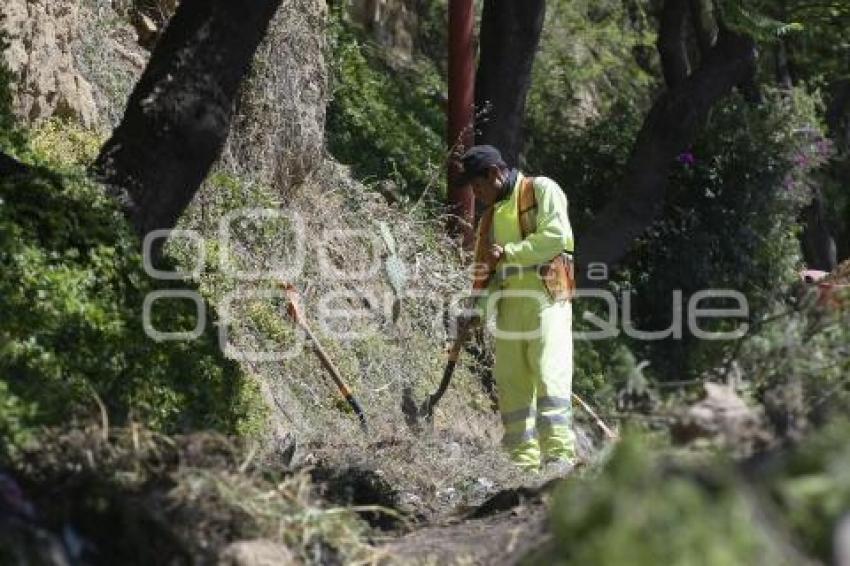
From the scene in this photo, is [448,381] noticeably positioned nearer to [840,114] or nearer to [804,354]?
[804,354]

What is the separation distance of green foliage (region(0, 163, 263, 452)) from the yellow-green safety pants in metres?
1.78

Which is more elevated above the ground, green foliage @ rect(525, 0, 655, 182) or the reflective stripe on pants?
green foliage @ rect(525, 0, 655, 182)

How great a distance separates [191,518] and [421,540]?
1.27m

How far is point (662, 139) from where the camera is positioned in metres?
16.0

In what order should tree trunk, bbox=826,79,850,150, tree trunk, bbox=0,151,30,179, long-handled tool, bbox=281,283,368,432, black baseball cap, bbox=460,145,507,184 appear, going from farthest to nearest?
tree trunk, bbox=826,79,850,150 → long-handled tool, bbox=281,283,368,432 → black baseball cap, bbox=460,145,507,184 → tree trunk, bbox=0,151,30,179

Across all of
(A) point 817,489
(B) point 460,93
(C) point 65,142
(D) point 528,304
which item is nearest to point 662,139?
(B) point 460,93

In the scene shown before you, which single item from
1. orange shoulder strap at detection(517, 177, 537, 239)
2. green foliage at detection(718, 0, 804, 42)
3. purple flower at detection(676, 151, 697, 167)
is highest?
green foliage at detection(718, 0, 804, 42)

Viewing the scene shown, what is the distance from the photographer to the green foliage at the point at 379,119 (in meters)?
14.5

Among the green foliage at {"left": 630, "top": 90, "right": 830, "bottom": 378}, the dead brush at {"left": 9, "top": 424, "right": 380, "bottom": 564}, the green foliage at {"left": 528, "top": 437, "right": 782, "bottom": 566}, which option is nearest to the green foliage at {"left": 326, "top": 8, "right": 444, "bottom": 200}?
the green foliage at {"left": 630, "top": 90, "right": 830, "bottom": 378}

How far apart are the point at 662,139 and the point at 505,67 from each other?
8.36 feet

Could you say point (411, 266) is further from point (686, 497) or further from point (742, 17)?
point (686, 497)

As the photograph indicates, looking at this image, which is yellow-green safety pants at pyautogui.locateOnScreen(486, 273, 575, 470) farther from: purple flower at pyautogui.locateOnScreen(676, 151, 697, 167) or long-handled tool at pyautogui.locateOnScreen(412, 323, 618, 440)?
purple flower at pyautogui.locateOnScreen(676, 151, 697, 167)

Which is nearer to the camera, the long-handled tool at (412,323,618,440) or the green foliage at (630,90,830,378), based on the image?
the long-handled tool at (412,323,618,440)

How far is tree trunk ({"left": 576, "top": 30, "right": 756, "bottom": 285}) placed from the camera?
15672 mm
